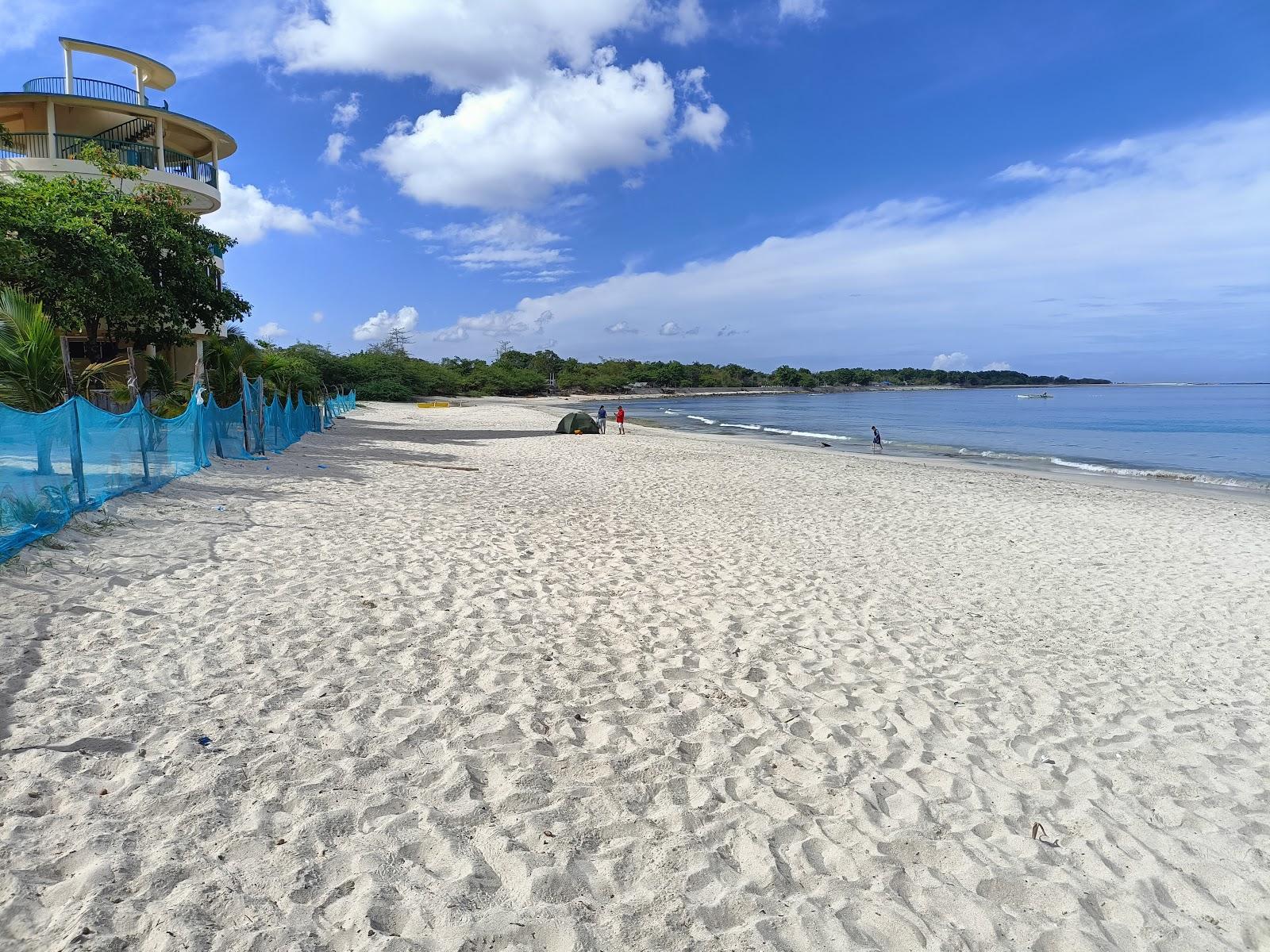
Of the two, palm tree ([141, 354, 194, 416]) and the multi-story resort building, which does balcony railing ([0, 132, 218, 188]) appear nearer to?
the multi-story resort building

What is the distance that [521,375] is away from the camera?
107 metres

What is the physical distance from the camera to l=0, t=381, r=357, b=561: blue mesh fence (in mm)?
6031

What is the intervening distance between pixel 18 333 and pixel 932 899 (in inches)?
531

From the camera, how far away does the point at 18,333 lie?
1052 cm

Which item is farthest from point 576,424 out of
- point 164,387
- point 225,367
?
point 164,387

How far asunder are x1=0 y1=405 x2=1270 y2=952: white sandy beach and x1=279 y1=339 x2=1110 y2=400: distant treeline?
47.6 metres

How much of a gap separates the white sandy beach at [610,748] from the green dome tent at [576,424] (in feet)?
70.7

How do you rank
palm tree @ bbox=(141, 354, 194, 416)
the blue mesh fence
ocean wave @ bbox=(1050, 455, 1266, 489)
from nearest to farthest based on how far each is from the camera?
the blue mesh fence
palm tree @ bbox=(141, 354, 194, 416)
ocean wave @ bbox=(1050, 455, 1266, 489)

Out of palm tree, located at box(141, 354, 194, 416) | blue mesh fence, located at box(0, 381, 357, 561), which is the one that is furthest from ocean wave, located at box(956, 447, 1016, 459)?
palm tree, located at box(141, 354, 194, 416)

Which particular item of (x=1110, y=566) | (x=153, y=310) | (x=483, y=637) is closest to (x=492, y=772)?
(x=483, y=637)

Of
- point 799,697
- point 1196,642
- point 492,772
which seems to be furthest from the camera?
Result: point 1196,642

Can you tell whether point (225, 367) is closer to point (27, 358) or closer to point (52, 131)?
point (27, 358)

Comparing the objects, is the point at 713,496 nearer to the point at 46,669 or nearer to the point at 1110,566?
the point at 1110,566

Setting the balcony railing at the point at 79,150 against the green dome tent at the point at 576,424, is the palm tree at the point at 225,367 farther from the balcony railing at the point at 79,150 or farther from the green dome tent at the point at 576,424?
the green dome tent at the point at 576,424
